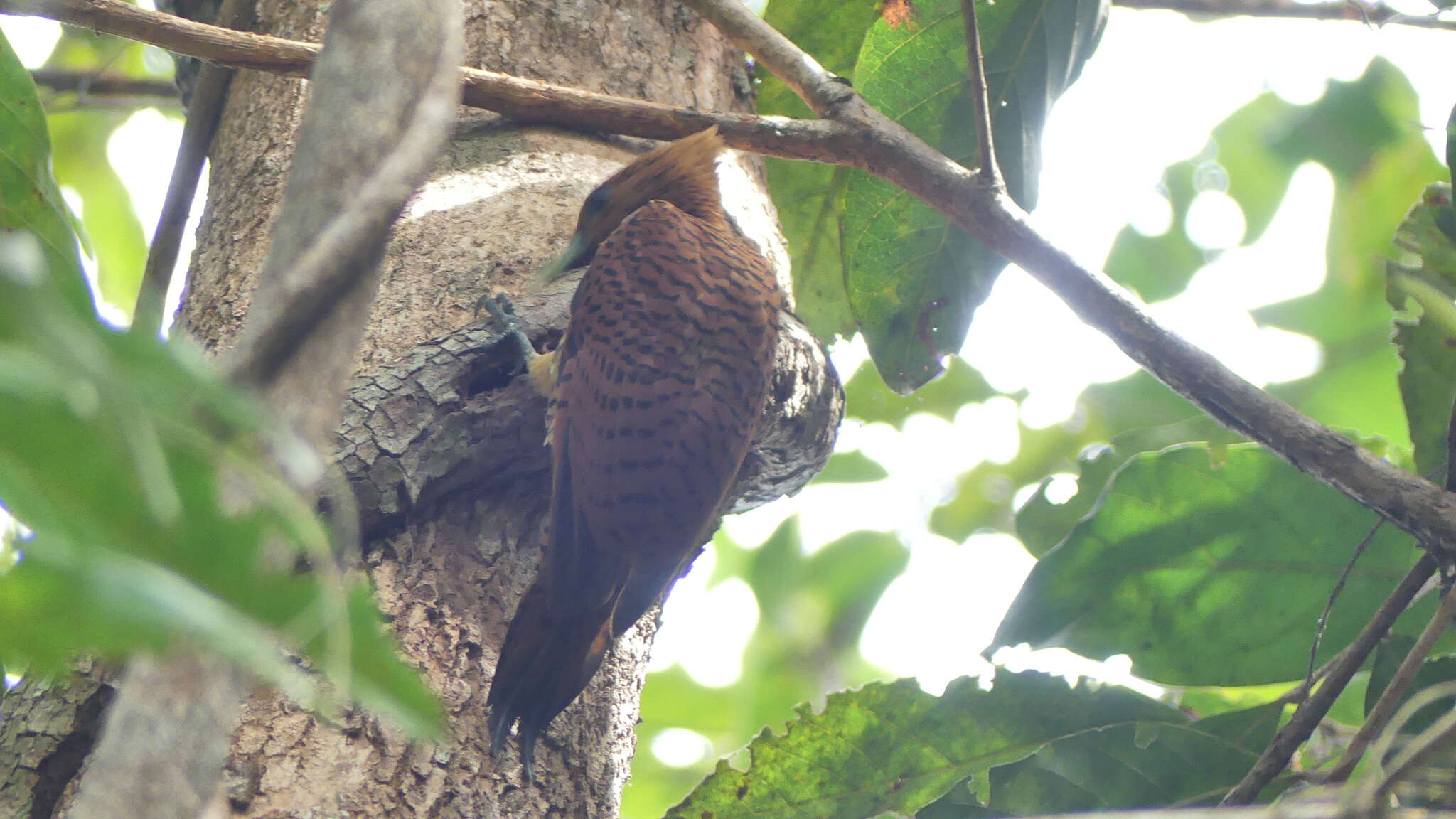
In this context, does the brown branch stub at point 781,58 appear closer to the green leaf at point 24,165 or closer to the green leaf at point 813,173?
the green leaf at point 813,173

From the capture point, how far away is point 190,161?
2.03 m

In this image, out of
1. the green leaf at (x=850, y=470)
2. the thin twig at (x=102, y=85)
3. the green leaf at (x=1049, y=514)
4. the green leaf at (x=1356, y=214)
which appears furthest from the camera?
the green leaf at (x=850, y=470)

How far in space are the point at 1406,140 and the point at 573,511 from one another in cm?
352

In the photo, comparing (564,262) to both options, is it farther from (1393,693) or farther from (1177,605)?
(1393,693)

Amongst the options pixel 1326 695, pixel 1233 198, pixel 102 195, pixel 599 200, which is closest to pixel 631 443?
pixel 599 200

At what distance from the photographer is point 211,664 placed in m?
0.43

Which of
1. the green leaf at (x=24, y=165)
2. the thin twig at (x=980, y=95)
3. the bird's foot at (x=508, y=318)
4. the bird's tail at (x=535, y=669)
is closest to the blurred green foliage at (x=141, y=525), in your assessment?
the bird's tail at (x=535, y=669)

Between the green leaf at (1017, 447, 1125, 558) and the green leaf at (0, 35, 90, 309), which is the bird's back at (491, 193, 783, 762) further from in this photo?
the green leaf at (0, 35, 90, 309)

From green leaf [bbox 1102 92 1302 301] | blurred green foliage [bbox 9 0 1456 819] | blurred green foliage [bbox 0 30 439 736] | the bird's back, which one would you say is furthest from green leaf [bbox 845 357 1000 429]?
blurred green foliage [bbox 0 30 439 736]

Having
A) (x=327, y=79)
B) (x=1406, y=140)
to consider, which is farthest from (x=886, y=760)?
(x=1406, y=140)

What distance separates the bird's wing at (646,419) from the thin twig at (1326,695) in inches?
31.3

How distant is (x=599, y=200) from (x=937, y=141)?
0.64m

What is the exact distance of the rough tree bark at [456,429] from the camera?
123cm

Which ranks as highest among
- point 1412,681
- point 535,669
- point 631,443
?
point 631,443
